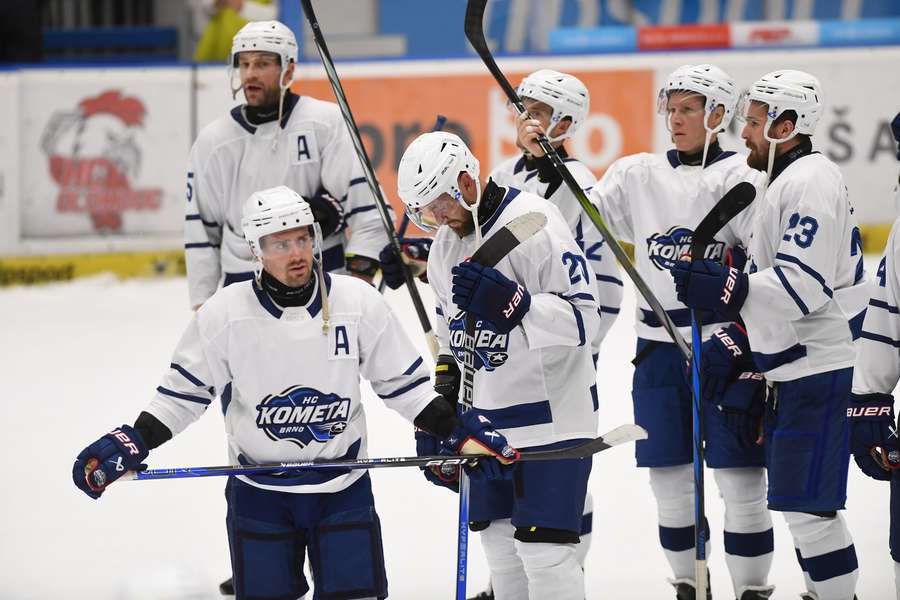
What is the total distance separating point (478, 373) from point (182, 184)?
5481 millimetres

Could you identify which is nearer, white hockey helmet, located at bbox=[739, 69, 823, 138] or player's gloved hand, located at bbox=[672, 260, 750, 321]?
player's gloved hand, located at bbox=[672, 260, 750, 321]

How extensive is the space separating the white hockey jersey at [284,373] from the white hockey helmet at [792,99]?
112cm

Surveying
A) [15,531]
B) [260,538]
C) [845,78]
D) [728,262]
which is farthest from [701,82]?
[845,78]

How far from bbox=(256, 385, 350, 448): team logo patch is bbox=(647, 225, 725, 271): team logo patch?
121 cm

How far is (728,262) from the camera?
3.75 meters

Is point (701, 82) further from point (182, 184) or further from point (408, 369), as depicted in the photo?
point (182, 184)

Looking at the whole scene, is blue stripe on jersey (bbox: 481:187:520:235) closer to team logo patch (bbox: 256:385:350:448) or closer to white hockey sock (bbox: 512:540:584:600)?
team logo patch (bbox: 256:385:350:448)

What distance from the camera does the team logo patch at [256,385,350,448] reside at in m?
3.08

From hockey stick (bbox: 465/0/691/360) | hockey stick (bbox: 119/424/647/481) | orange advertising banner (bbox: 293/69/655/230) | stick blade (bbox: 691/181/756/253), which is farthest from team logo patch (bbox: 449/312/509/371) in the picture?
orange advertising banner (bbox: 293/69/655/230)

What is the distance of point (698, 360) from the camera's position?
3.58 meters

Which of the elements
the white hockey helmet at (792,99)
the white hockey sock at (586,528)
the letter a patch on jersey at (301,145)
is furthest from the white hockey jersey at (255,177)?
the white hockey helmet at (792,99)

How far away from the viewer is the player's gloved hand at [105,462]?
9.70ft

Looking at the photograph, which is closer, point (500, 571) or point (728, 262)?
point (500, 571)

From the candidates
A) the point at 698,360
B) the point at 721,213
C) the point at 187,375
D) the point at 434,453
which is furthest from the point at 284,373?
the point at 721,213
